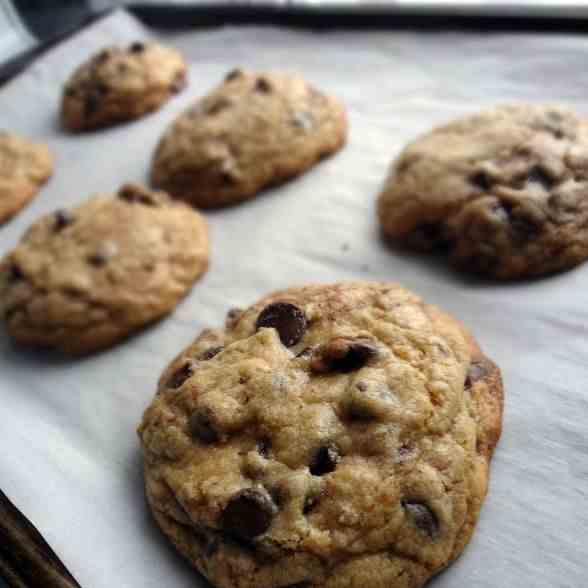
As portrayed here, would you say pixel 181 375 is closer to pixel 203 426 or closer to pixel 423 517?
pixel 203 426

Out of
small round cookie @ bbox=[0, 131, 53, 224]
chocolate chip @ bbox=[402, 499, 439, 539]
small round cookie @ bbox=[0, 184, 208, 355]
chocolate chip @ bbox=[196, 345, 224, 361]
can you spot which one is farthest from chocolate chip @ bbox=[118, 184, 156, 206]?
chocolate chip @ bbox=[402, 499, 439, 539]

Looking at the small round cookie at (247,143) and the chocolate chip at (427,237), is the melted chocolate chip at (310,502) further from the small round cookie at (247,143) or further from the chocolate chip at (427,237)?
the small round cookie at (247,143)

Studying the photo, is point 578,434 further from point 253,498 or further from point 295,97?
point 295,97

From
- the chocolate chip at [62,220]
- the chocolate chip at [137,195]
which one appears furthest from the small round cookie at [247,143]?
the chocolate chip at [62,220]

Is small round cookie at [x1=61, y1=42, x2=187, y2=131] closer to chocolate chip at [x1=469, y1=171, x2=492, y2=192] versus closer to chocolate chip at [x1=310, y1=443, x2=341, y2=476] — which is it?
chocolate chip at [x1=469, y1=171, x2=492, y2=192]

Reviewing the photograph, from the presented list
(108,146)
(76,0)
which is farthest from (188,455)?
(76,0)
